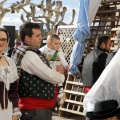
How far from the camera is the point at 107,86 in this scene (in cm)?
204

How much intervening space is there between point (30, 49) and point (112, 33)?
3694 mm

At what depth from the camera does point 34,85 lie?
10.3 ft

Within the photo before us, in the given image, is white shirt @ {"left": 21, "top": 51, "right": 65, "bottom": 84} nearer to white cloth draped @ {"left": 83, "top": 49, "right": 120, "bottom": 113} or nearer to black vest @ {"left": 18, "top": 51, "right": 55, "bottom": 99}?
black vest @ {"left": 18, "top": 51, "right": 55, "bottom": 99}

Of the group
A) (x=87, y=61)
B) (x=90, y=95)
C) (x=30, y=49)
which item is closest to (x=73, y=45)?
(x=87, y=61)

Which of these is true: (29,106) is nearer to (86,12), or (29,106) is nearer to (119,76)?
(119,76)

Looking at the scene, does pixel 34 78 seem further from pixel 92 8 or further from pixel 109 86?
pixel 92 8

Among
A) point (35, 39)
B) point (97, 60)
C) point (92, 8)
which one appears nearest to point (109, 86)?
point (35, 39)

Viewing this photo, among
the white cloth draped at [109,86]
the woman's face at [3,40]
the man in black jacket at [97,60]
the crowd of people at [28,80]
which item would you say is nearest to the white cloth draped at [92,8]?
the man in black jacket at [97,60]

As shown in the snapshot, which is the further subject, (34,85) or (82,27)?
(82,27)

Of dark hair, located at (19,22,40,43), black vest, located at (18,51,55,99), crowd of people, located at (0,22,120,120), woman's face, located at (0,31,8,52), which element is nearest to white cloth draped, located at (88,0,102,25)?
crowd of people, located at (0,22,120,120)

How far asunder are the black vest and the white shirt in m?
0.05

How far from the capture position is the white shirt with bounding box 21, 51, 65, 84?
3.08 metres

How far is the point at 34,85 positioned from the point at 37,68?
0.17 metres

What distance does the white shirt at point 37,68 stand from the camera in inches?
121
